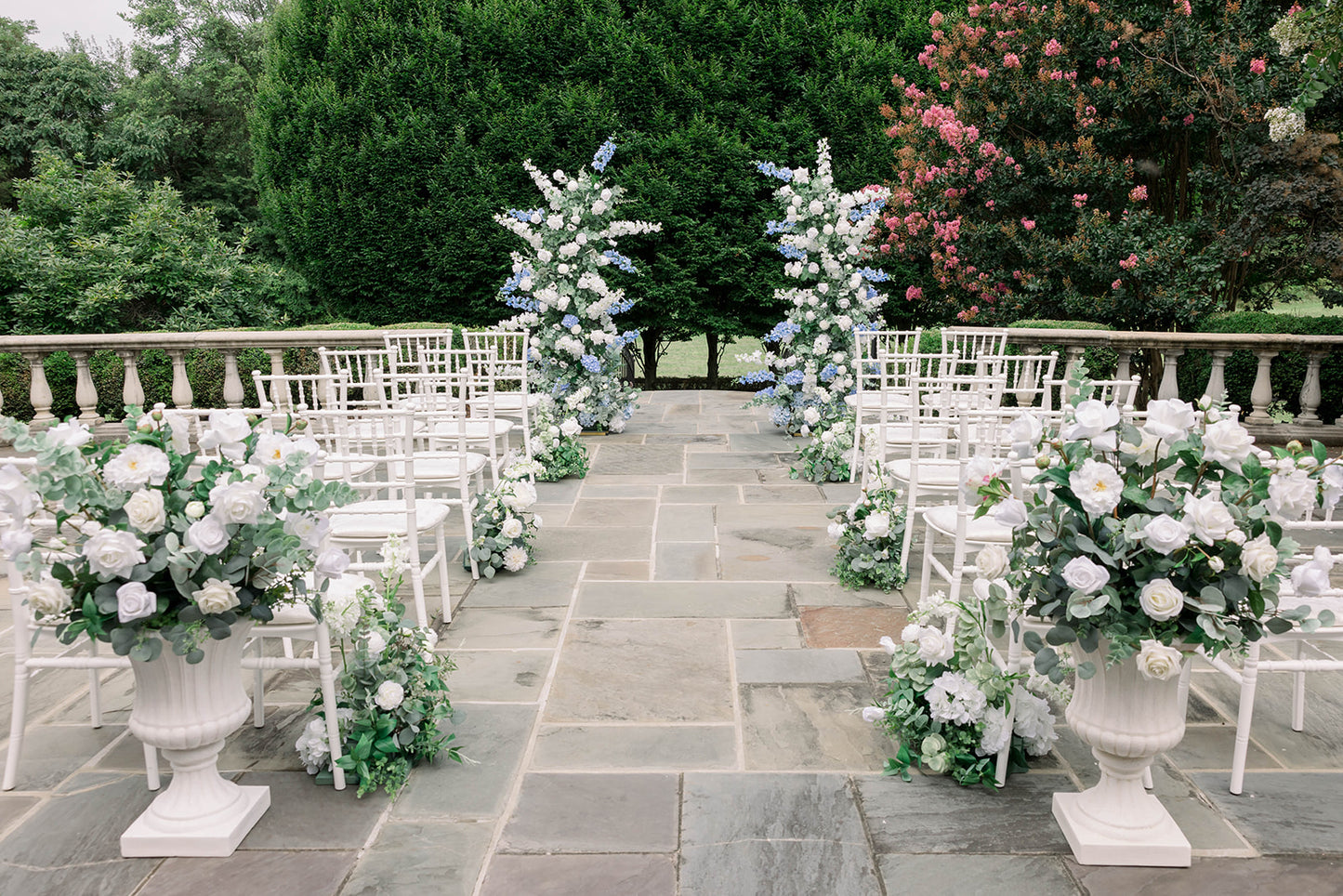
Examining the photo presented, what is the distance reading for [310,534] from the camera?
7.08 feet

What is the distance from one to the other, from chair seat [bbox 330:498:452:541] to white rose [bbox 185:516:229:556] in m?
1.23

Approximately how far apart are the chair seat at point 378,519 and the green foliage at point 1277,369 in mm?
5975

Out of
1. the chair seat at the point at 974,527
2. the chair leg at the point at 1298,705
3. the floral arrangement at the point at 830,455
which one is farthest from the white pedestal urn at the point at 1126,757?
the floral arrangement at the point at 830,455

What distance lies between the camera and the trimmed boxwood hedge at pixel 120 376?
24.1ft

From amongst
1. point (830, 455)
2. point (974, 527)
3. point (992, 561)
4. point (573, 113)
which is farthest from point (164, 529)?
point (573, 113)

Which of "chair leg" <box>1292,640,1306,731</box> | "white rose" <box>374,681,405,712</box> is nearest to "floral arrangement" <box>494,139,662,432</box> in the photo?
"white rose" <box>374,681,405,712</box>

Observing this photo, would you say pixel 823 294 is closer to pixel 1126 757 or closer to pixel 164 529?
pixel 1126 757

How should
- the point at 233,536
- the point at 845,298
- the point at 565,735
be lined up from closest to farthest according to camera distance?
the point at 233,536 → the point at 565,735 → the point at 845,298

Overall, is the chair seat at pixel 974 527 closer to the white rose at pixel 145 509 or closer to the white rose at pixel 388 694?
the white rose at pixel 388 694

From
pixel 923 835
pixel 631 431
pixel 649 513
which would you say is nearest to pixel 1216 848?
pixel 923 835

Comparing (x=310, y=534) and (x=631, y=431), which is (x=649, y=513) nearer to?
(x=631, y=431)

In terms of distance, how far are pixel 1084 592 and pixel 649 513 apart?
3745 mm

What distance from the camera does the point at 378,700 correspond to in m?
2.51

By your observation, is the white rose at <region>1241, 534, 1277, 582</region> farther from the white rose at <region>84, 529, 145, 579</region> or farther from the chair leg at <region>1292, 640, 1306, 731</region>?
the white rose at <region>84, 529, 145, 579</region>
